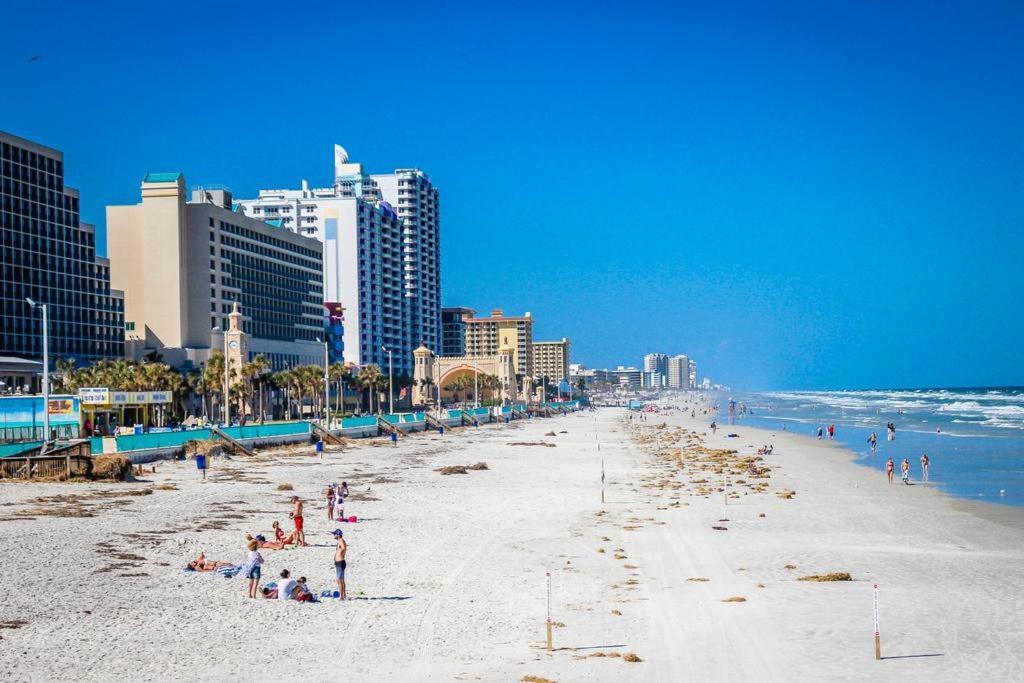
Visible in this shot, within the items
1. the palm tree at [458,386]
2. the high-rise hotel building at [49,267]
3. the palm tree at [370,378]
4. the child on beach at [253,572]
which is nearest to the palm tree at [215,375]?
the high-rise hotel building at [49,267]

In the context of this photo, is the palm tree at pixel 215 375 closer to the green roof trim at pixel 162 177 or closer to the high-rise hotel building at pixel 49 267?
the high-rise hotel building at pixel 49 267

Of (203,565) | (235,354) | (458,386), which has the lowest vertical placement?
(203,565)

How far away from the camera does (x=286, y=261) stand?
5600 inches

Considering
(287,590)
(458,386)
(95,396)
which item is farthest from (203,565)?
(458,386)

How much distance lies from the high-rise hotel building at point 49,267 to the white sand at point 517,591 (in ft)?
211

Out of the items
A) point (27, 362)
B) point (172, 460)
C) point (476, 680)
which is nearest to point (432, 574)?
point (476, 680)

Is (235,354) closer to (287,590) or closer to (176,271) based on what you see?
(176,271)

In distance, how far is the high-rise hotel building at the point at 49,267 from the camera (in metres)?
94.1

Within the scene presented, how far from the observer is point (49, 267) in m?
99.1

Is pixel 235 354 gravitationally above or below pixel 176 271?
below

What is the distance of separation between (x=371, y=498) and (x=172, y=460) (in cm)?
1705

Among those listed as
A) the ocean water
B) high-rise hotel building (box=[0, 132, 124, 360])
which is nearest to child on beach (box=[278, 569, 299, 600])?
the ocean water

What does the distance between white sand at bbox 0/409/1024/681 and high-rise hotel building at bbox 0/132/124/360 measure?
64403mm

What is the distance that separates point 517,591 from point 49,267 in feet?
297
